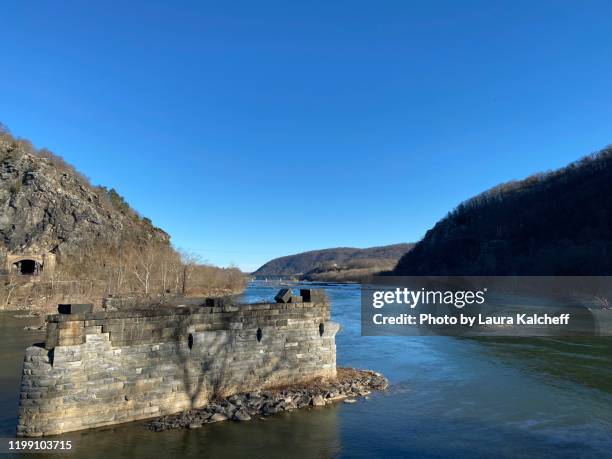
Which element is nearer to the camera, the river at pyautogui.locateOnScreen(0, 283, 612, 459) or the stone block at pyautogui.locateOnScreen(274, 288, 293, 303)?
the river at pyautogui.locateOnScreen(0, 283, 612, 459)

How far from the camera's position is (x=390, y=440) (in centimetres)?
1030

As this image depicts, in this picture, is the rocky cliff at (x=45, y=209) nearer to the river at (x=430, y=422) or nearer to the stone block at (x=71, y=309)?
the river at (x=430, y=422)

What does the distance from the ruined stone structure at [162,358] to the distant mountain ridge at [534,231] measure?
57.5 meters

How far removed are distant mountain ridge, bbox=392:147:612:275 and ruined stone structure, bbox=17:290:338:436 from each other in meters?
57.5

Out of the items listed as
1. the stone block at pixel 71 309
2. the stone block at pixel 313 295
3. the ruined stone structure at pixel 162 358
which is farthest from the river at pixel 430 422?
the stone block at pixel 313 295

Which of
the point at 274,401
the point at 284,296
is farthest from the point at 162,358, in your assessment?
the point at 284,296

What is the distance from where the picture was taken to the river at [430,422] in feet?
31.2

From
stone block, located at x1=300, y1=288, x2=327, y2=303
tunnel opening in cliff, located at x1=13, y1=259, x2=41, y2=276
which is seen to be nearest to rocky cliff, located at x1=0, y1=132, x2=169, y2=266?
tunnel opening in cliff, located at x1=13, y1=259, x2=41, y2=276

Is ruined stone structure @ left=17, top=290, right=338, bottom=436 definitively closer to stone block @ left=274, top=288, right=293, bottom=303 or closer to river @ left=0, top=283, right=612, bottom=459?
stone block @ left=274, top=288, right=293, bottom=303

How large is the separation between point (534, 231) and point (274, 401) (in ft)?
320

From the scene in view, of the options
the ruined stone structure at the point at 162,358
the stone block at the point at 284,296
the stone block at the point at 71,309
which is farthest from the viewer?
the stone block at the point at 284,296

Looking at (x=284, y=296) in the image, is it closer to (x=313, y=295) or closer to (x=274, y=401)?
(x=313, y=295)

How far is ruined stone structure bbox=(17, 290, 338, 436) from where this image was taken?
902 cm

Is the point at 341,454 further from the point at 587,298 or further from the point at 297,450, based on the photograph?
the point at 587,298
